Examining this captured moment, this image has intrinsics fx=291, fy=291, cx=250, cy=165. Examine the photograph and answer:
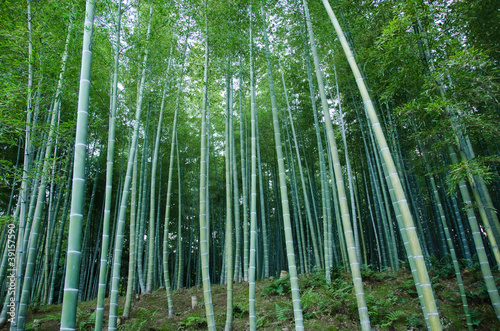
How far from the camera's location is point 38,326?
4.20m

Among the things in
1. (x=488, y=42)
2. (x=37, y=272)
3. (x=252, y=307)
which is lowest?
(x=252, y=307)

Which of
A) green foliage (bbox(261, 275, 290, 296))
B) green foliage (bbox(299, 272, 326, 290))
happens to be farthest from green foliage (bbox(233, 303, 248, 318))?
green foliage (bbox(299, 272, 326, 290))

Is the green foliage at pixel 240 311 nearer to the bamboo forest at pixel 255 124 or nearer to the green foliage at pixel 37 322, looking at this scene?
the bamboo forest at pixel 255 124

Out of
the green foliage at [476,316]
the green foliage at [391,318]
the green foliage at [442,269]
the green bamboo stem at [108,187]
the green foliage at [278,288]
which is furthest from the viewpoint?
the green foliage at [442,269]

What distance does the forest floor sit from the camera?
3736 millimetres

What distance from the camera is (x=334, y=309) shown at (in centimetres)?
393

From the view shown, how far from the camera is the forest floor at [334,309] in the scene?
12.3 ft

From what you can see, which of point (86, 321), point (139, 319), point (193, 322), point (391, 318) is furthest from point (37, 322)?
point (391, 318)

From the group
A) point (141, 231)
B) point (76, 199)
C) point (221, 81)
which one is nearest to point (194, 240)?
point (141, 231)

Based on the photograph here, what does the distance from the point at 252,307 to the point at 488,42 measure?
4723mm

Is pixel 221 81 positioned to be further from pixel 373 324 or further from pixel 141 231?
pixel 373 324

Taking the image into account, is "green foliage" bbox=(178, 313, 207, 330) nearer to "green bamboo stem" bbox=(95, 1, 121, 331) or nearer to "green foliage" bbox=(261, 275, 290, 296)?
"green foliage" bbox=(261, 275, 290, 296)

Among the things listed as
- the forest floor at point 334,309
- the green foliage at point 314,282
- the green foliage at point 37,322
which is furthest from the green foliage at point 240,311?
the green foliage at point 37,322

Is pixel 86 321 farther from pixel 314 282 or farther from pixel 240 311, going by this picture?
pixel 314 282
